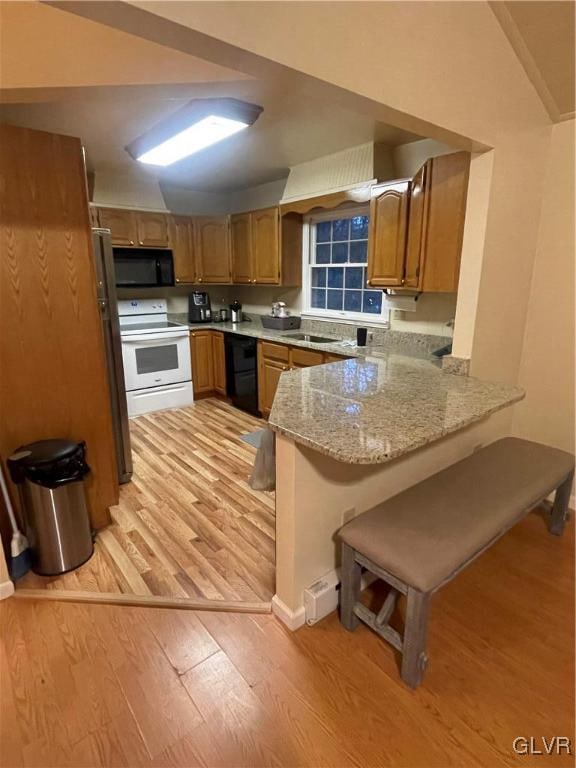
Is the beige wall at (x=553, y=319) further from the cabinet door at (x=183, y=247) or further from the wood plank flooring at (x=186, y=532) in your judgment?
the cabinet door at (x=183, y=247)

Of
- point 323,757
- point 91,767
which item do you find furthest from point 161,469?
point 323,757

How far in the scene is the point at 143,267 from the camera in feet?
A: 14.3

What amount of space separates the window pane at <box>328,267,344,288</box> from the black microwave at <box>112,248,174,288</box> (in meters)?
1.83

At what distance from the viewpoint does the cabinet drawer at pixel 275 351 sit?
3.71 metres

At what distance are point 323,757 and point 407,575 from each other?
2.00 feet

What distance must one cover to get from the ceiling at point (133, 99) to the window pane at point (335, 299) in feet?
4.00

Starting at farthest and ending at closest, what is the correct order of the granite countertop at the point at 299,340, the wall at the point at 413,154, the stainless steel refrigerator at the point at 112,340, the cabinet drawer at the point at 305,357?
the cabinet drawer at the point at 305,357 < the granite countertop at the point at 299,340 < the wall at the point at 413,154 < the stainless steel refrigerator at the point at 112,340

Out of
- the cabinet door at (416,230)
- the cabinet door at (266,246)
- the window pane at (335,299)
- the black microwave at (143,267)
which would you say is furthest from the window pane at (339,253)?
the black microwave at (143,267)

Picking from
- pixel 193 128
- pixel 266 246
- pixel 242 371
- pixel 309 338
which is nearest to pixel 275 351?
pixel 309 338

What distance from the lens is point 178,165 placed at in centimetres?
366

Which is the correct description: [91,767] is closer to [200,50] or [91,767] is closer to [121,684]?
[121,684]

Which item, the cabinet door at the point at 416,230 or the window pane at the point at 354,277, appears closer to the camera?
the cabinet door at the point at 416,230

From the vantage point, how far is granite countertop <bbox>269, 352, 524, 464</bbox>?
1304mm

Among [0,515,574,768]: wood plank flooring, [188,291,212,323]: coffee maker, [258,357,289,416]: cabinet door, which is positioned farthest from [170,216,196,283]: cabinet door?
[0,515,574,768]: wood plank flooring
